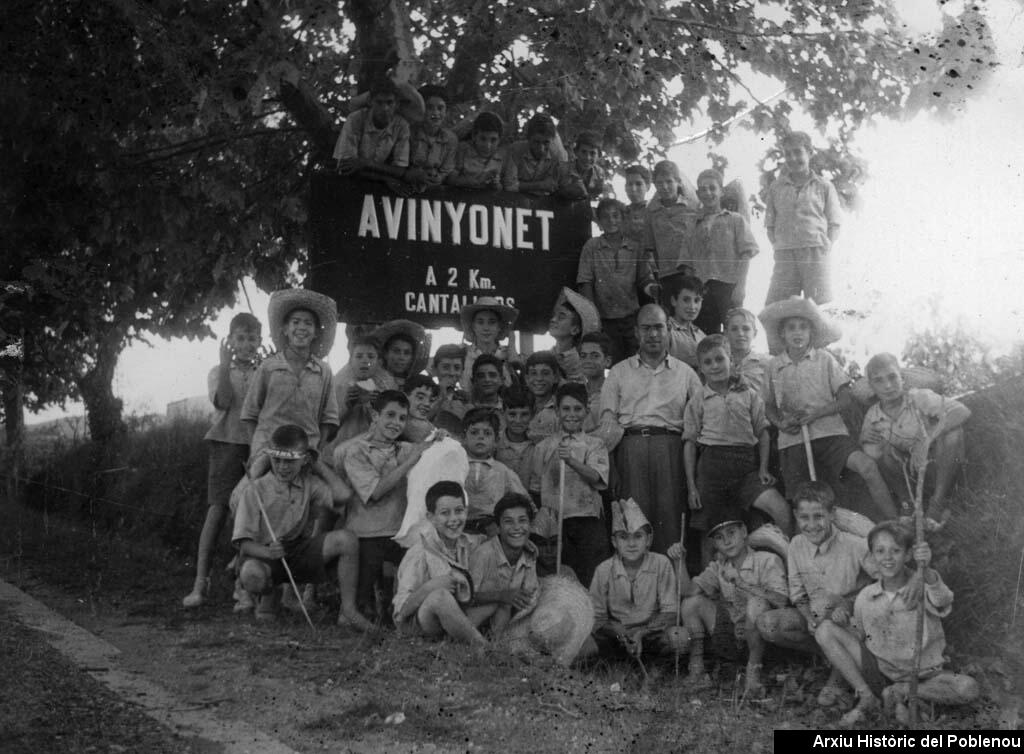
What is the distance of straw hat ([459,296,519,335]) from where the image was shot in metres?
8.64

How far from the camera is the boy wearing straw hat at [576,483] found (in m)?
7.11

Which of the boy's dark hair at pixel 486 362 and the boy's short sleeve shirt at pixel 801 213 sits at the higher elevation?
the boy's short sleeve shirt at pixel 801 213

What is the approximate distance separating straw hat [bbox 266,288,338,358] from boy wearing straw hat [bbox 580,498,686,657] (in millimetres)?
2584

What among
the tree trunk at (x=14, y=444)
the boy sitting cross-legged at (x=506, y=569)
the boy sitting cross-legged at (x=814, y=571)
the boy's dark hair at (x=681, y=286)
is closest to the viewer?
the boy sitting cross-legged at (x=814, y=571)

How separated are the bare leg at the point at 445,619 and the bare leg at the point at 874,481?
2.49 m

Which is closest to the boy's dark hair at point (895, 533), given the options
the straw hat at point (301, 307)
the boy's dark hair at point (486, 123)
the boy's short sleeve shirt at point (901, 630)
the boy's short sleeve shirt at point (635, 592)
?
the boy's short sleeve shirt at point (901, 630)

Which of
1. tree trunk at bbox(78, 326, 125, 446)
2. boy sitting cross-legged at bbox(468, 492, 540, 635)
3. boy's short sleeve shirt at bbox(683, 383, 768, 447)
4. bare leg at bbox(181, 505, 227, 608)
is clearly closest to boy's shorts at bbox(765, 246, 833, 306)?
boy's short sleeve shirt at bbox(683, 383, 768, 447)

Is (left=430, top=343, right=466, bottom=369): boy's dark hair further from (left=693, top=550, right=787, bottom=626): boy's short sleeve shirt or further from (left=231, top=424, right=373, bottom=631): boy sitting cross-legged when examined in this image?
(left=693, top=550, right=787, bottom=626): boy's short sleeve shirt

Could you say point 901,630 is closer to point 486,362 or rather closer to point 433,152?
point 486,362

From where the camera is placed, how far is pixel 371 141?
866 centimetres

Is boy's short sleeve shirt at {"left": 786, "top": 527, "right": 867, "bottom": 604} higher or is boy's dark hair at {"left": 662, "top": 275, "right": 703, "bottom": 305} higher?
boy's dark hair at {"left": 662, "top": 275, "right": 703, "bottom": 305}

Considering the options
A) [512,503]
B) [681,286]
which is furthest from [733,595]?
[681,286]

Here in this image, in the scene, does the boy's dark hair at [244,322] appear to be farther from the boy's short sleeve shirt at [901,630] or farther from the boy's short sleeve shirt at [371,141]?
the boy's short sleeve shirt at [901,630]

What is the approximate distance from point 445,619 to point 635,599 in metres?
1.26
